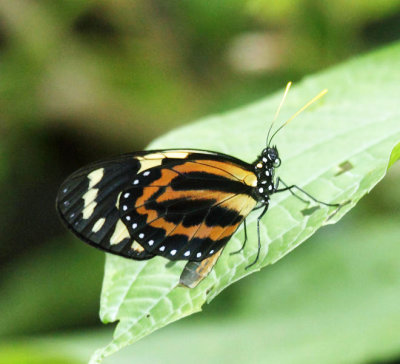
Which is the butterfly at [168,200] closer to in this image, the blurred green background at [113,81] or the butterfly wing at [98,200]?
the butterfly wing at [98,200]

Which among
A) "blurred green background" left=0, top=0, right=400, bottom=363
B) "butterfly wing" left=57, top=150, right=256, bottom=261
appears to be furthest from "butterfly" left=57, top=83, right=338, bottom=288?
"blurred green background" left=0, top=0, right=400, bottom=363

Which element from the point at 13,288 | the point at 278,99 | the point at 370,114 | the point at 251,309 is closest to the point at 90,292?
the point at 13,288

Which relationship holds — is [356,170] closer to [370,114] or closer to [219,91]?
[370,114]

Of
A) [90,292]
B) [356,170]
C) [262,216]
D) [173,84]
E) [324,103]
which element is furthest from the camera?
[173,84]

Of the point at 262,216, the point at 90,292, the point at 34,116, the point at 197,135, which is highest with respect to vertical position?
the point at 34,116

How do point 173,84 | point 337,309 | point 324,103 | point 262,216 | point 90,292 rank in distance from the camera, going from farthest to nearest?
point 173,84, point 90,292, point 337,309, point 324,103, point 262,216

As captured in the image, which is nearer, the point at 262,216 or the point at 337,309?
the point at 262,216

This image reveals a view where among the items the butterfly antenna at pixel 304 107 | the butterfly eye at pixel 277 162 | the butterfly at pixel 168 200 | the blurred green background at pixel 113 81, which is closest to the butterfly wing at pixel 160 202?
the butterfly at pixel 168 200
